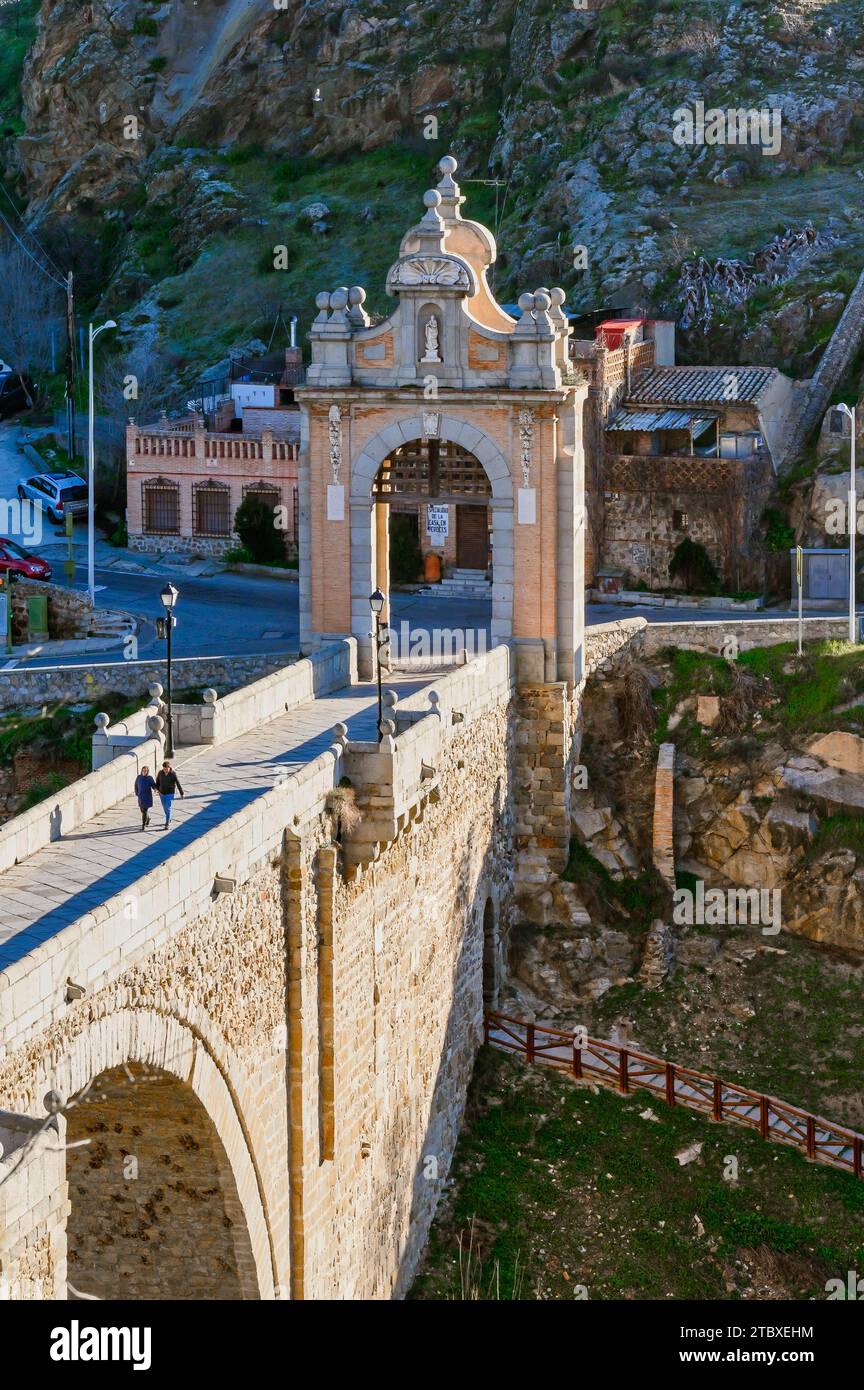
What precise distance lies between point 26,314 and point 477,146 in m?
13.4

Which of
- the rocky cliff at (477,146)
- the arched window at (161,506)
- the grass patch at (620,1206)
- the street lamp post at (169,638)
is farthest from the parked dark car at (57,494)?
the street lamp post at (169,638)

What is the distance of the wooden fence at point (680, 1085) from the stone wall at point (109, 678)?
8.53m

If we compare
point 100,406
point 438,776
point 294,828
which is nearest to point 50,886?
point 294,828

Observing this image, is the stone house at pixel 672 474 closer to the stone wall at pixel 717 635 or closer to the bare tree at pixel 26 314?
the stone wall at pixel 717 635

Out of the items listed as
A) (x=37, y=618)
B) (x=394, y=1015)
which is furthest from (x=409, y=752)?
(x=37, y=618)

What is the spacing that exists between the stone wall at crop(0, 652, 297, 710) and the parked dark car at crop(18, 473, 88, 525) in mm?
16869

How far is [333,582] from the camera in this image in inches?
1494

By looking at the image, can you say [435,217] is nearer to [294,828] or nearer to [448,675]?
[448,675]

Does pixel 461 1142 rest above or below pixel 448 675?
below

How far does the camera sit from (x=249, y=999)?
24.9m

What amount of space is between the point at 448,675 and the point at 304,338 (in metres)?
35.6

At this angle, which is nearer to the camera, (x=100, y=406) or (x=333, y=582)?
(x=333, y=582)

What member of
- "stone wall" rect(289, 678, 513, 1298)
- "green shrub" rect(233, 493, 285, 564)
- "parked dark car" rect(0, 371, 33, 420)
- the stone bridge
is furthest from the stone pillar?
"parked dark car" rect(0, 371, 33, 420)

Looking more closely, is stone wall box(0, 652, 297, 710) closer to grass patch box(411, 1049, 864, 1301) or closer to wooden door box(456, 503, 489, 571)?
grass patch box(411, 1049, 864, 1301)
